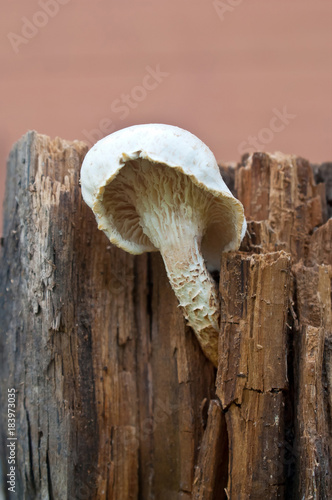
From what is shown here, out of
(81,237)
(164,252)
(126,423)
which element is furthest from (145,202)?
(126,423)

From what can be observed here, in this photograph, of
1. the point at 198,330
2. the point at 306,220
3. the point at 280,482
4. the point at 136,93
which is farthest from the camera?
the point at 136,93

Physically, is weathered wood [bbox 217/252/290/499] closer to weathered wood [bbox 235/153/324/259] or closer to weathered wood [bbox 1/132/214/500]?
weathered wood [bbox 1/132/214/500]

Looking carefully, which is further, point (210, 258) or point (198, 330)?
point (210, 258)

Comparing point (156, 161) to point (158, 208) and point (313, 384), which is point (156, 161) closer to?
point (158, 208)

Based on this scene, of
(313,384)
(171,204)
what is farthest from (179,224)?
(313,384)

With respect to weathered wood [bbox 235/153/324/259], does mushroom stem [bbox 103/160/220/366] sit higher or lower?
lower

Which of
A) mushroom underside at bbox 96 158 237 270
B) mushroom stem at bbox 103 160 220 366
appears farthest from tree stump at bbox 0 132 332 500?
mushroom underside at bbox 96 158 237 270

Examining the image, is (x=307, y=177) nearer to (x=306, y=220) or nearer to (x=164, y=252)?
(x=306, y=220)
